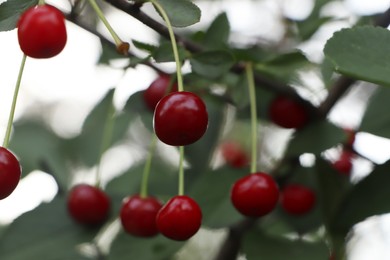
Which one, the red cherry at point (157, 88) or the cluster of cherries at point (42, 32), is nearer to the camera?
the cluster of cherries at point (42, 32)

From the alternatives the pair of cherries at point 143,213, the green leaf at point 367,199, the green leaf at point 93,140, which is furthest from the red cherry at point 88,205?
the green leaf at point 367,199

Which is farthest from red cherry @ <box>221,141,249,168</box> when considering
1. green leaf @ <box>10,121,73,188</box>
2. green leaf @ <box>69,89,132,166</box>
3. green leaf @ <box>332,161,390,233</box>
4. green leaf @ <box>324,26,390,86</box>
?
green leaf @ <box>324,26,390,86</box>

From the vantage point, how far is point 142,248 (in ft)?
3.64

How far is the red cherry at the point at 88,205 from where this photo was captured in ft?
3.81

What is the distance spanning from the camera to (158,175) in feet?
4.40

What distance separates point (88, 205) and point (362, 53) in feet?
1.79

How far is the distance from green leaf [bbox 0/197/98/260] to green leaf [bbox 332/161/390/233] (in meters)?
0.43

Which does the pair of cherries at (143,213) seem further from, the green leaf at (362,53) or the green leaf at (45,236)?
the green leaf at (362,53)

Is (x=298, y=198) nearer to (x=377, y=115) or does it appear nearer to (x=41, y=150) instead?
(x=377, y=115)

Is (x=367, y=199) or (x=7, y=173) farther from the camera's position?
(x=367, y=199)

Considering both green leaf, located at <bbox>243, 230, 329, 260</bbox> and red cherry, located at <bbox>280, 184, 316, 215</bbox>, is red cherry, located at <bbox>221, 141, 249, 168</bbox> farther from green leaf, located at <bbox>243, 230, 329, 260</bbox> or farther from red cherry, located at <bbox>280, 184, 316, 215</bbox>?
green leaf, located at <bbox>243, 230, 329, 260</bbox>

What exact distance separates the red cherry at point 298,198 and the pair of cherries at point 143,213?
25cm

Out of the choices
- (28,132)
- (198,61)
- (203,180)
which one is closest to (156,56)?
(198,61)

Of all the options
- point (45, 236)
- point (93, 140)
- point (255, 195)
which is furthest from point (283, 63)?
point (93, 140)
